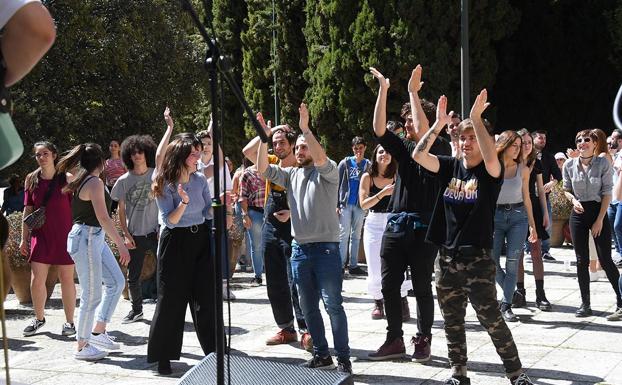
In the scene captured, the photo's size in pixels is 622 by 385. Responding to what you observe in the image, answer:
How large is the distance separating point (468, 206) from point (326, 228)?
1.23 meters

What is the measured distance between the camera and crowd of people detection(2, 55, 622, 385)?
584 centimetres

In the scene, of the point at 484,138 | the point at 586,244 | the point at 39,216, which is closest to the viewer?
the point at 484,138

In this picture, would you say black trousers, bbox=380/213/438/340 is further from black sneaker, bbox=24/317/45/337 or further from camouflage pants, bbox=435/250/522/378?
black sneaker, bbox=24/317/45/337

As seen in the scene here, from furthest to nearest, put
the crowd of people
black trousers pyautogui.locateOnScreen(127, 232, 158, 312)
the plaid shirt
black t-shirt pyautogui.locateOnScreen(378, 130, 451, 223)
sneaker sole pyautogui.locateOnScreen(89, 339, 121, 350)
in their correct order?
the plaid shirt, black trousers pyautogui.locateOnScreen(127, 232, 158, 312), sneaker sole pyautogui.locateOnScreen(89, 339, 121, 350), black t-shirt pyautogui.locateOnScreen(378, 130, 451, 223), the crowd of people

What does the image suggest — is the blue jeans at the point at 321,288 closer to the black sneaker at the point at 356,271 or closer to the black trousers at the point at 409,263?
the black trousers at the point at 409,263

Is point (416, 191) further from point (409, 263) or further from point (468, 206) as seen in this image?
point (468, 206)

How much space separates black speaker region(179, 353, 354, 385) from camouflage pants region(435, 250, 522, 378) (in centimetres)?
165

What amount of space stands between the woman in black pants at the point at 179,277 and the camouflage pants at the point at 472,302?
196 cm

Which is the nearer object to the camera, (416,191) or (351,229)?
(416,191)

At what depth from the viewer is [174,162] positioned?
7027 mm

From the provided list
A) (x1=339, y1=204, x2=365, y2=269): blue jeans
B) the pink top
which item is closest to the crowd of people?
(x1=339, y1=204, x2=365, y2=269): blue jeans

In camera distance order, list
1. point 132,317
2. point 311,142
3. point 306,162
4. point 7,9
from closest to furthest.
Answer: point 7,9 → point 311,142 → point 306,162 → point 132,317

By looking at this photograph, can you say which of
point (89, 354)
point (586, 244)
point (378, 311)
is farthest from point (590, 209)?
point (89, 354)

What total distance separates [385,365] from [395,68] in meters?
16.0
